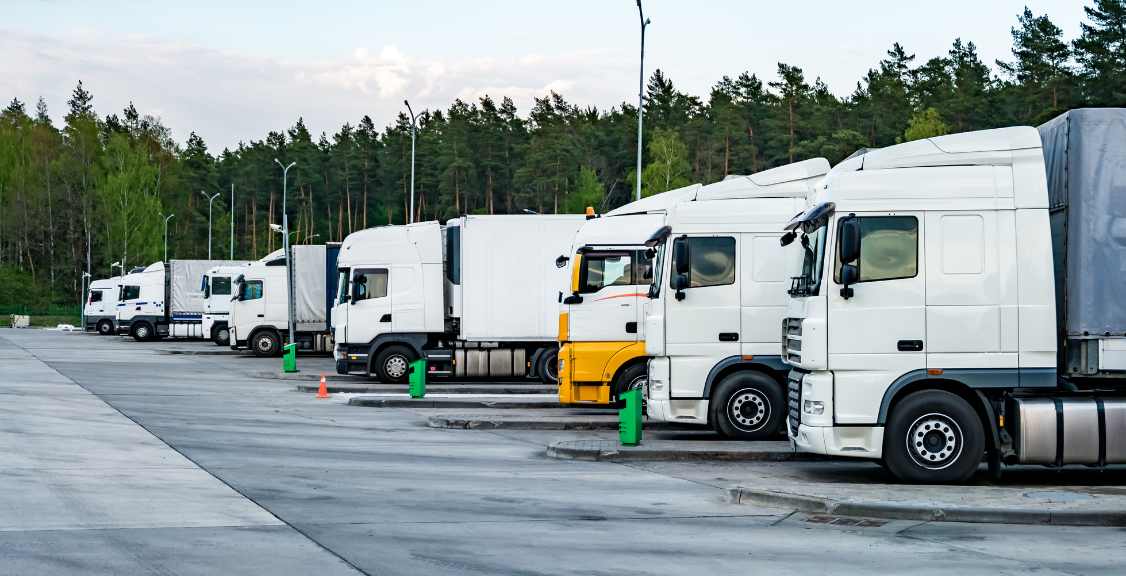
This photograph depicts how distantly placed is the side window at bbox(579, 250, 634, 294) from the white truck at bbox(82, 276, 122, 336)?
175 ft

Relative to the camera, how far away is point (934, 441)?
11.2m

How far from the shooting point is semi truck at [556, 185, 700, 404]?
17.8 m

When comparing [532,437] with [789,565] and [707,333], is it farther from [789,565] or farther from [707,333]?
[789,565]

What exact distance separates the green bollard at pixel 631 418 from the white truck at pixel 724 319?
2.32 feet

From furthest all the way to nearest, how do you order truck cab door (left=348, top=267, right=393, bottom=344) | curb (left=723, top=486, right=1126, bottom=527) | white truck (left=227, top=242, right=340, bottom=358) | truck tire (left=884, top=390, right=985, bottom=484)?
1. white truck (left=227, top=242, right=340, bottom=358)
2. truck cab door (left=348, top=267, right=393, bottom=344)
3. truck tire (left=884, top=390, right=985, bottom=484)
4. curb (left=723, top=486, right=1126, bottom=527)

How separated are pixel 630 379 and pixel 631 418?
360 centimetres

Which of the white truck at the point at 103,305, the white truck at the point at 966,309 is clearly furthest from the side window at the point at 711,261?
the white truck at the point at 103,305

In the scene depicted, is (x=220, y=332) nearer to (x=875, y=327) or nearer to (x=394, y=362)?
(x=394, y=362)

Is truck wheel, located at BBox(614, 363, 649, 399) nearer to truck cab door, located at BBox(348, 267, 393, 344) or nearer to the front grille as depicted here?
the front grille

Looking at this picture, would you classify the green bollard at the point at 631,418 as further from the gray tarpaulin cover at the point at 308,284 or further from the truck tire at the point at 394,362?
the gray tarpaulin cover at the point at 308,284

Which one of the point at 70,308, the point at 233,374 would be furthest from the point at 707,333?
the point at 70,308

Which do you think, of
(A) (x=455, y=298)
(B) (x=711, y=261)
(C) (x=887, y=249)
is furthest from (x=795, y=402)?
(A) (x=455, y=298)

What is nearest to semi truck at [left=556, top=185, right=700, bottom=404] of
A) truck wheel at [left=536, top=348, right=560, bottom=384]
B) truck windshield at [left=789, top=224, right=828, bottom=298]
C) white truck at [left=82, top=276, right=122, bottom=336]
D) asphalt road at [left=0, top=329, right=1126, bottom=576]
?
asphalt road at [left=0, top=329, right=1126, bottom=576]

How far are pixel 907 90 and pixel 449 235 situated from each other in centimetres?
6382
